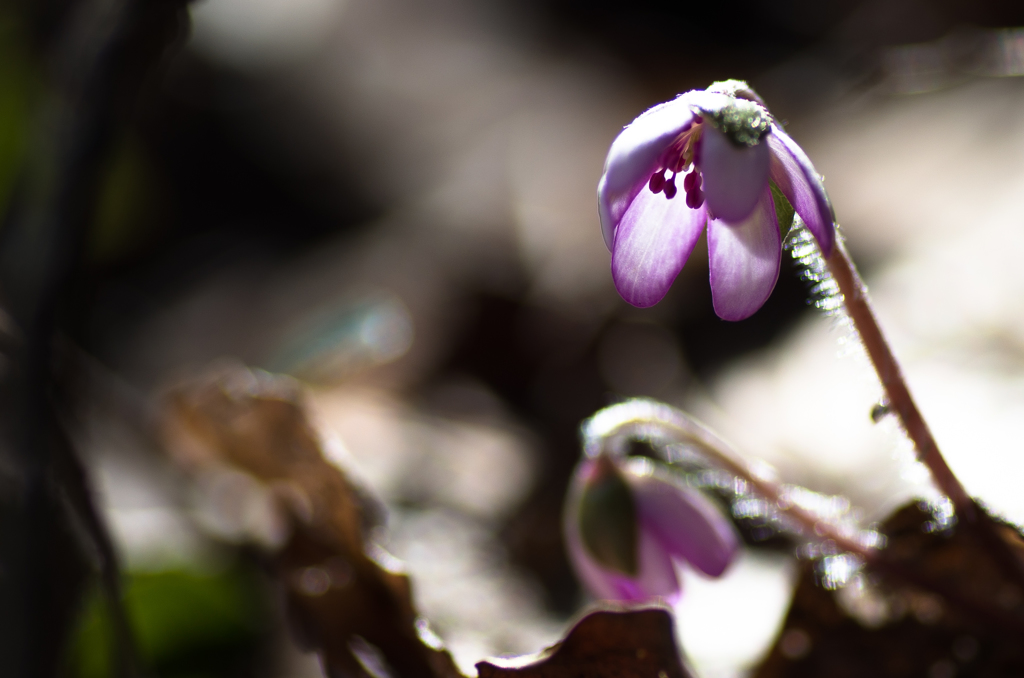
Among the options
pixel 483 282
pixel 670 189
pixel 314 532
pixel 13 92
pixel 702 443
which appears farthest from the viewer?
pixel 13 92

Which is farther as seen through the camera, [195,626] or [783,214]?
[195,626]

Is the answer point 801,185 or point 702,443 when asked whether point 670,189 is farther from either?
point 702,443

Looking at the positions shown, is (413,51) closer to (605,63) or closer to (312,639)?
(605,63)

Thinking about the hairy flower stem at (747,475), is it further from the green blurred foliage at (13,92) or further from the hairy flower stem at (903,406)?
the green blurred foliage at (13,92)

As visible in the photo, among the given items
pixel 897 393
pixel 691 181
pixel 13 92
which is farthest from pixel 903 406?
pixel 13 92

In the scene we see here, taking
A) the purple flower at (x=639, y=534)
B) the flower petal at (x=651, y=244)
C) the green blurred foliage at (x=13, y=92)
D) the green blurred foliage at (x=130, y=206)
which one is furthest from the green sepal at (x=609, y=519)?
the green blurred foliage at (x=130, y=206)

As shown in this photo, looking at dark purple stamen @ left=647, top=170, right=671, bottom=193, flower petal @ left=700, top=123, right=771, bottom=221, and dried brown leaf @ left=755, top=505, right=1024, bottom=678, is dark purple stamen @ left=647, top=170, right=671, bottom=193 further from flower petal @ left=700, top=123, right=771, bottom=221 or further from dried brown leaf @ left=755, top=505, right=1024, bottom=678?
dried brown leaf @ left=755, top=505, right=1024, bottom=678

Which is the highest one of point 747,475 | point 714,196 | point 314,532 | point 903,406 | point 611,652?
point 714,196
